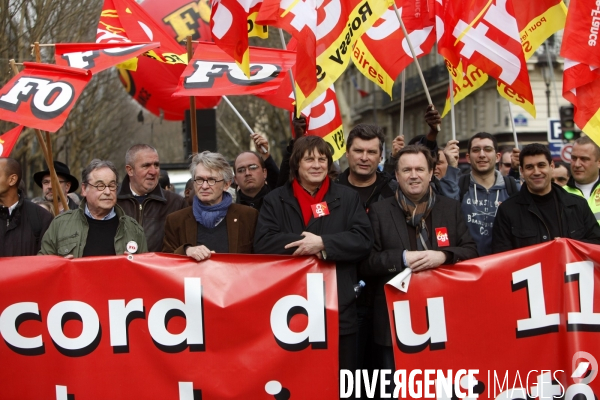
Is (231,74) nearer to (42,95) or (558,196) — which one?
(42,95)

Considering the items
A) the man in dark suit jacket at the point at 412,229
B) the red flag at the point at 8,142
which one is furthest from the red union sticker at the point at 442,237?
the red flag at the point at 8,142

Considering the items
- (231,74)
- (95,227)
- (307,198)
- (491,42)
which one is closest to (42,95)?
(95,227)

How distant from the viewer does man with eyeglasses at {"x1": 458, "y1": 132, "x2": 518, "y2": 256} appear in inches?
237

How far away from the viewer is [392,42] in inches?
299

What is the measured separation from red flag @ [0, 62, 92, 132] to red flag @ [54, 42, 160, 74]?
1.39 ft

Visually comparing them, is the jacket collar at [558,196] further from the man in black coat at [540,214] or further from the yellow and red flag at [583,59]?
the yellow and red flag at [583,59]

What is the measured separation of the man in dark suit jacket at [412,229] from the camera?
5.18m

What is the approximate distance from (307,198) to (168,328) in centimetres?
123

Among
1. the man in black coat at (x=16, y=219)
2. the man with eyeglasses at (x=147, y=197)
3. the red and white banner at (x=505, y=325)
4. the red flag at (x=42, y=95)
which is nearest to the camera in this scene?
the red and white banner at (x=505, y=325)

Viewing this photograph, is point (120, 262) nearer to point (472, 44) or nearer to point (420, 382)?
point (420, 382)

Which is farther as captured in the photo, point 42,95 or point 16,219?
point 42,95

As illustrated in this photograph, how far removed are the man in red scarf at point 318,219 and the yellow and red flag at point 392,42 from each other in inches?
93.9

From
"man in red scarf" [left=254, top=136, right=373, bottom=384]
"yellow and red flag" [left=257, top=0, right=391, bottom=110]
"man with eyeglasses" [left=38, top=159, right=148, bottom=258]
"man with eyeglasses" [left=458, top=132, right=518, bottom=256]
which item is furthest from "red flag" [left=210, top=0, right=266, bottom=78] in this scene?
"man with eyeglasses" [left=458, top=132, right=518, bottom=256]

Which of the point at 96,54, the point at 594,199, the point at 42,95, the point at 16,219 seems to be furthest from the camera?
the point at 96,54
